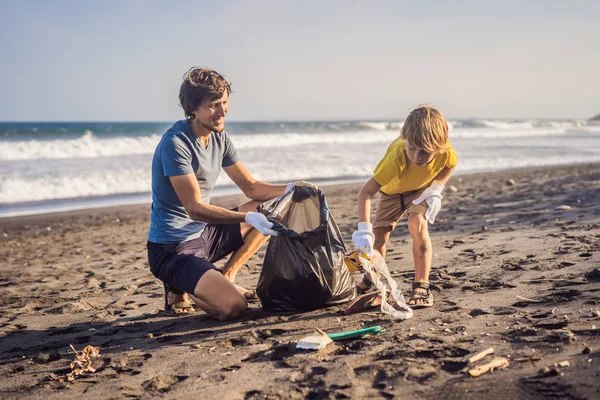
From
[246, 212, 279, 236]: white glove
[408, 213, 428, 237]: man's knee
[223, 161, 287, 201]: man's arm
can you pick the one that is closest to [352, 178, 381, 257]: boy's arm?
[408, 213, 428, 237]: man's knee

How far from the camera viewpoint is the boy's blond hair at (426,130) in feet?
10.5

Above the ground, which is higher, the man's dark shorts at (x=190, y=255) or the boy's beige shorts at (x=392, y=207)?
the boy's beige shorts at (x=392, y=207)

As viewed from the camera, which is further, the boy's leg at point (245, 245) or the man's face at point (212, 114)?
the boy's leg at point (245, 245)

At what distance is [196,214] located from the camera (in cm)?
331

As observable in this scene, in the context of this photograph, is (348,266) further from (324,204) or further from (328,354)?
(328,354)

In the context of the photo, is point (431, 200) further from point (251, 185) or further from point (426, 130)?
point (251, 185)

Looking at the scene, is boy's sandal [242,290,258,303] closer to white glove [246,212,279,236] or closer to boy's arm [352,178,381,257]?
white glove [246,212,279,236]

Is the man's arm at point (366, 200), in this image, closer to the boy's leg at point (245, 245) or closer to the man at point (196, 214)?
the man at point (196, 214)

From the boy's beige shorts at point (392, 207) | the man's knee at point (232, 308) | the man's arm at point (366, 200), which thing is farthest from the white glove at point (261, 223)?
the boy's beige shorts at point (392, 207)

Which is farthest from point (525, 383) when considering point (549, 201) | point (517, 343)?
point (549, 201)

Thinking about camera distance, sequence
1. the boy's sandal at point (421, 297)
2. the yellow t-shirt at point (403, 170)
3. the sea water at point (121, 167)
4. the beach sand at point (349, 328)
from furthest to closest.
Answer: the sea water at point (121, 167) → the yellow t-shirt at point (403, 170) → the boy's sandal at point (421, 297) → the beach sand at point (349, 328)

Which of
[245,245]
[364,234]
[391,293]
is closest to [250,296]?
[245,245]

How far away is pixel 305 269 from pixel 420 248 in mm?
715

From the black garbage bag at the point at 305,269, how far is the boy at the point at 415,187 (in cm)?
18
